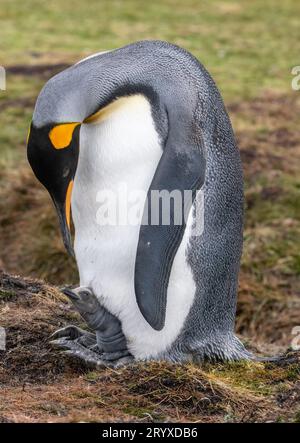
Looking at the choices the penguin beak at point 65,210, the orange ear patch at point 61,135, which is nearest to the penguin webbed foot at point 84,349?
the penguin beak at point 65,210

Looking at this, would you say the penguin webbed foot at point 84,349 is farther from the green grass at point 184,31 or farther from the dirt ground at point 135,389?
the green grass at point 184,31

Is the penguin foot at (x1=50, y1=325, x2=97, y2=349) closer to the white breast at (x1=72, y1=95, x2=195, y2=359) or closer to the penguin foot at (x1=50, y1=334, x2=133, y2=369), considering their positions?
the penguin foot at (x1=50, y1=334, x2=133, y2=369)

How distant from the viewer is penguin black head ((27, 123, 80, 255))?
3676 millimetres

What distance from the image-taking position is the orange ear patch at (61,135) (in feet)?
12.0

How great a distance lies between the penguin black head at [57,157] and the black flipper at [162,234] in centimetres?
32

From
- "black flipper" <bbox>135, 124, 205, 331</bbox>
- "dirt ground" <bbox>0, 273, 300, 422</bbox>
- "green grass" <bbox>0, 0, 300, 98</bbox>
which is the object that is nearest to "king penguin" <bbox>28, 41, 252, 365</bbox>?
"black flipper" <bbox>135, 124, 205, 331</bbox>

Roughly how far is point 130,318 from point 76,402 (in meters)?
0.58

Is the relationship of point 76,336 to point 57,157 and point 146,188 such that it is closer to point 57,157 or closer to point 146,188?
point 146,188

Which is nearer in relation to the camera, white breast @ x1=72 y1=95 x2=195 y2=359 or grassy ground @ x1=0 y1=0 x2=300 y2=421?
grassy ground @ x1=0 y1=0 x2=300 y2=421

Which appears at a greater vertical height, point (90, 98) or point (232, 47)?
point (232, 47)

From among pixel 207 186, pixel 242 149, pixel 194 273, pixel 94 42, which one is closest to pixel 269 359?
pixel 194 273

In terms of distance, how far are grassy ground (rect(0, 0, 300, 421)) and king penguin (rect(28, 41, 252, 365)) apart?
23cm

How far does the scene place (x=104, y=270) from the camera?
3.97 m

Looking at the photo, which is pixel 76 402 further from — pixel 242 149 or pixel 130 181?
pixel 242 149
